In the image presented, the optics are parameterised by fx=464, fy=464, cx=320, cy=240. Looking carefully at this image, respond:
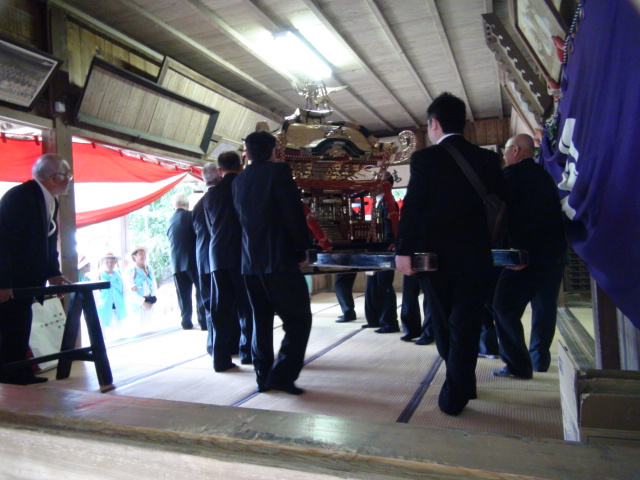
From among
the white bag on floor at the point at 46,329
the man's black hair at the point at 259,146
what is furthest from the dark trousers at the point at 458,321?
the white bag on floor at the point at 46,329

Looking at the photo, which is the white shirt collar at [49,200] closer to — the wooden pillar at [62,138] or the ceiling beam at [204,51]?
the wooden pillar at [62,138]

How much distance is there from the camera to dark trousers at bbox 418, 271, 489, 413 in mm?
2221

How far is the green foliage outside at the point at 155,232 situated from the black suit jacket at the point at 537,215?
4.93 metres

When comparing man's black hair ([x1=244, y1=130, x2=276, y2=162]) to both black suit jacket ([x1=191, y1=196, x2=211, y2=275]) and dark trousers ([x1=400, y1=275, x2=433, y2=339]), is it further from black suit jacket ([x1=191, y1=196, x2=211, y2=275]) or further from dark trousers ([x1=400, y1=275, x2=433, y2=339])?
dark trousers ([x1=400, y1=275, x2=433, y2=339])

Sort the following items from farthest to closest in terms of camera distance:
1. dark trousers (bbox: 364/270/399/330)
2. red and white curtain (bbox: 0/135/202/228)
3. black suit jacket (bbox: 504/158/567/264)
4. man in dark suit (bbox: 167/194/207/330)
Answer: man in dark suit (bbox: 167/194/207/330), dark trousers (bbox: 364/270/399/330), red and white curtain (bbox: 0/135/202/228), black suit jacket (bbox: 504/158/567/264)

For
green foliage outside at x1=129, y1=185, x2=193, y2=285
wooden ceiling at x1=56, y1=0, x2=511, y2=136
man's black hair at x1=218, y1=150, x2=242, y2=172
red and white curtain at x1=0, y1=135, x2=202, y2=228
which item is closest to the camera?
man's black hair at x1=218, y1=150, x2=242, y2=172

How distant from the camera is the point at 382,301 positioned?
4.96 m

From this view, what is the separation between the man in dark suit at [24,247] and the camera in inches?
114

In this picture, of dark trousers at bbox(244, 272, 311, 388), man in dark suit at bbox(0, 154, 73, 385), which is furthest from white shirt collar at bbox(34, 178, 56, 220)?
dark trousers at bbox(244, 272, 311, 388)

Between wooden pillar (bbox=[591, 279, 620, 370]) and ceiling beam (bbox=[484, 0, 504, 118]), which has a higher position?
ceiling beam (bbox=[484, 0, 504, 118])

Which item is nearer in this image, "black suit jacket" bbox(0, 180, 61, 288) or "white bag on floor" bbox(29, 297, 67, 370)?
"black suit jacket" bbox(0, 180, 61, 288)

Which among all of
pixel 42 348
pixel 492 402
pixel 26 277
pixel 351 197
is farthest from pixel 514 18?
pixel 42 348

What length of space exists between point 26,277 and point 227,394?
4.94ft

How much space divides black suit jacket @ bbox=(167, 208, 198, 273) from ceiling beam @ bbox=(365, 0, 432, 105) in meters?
2.97
